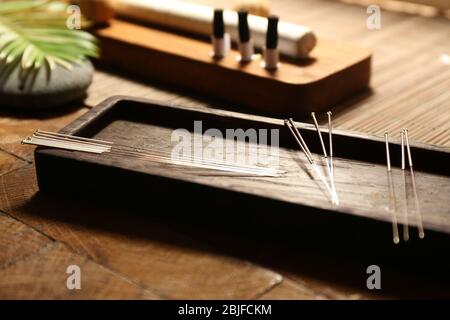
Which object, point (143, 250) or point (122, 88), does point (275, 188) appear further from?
point (122, 88)

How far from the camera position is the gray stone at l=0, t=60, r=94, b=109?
7.43 ft

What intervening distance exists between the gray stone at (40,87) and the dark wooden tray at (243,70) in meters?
0.30

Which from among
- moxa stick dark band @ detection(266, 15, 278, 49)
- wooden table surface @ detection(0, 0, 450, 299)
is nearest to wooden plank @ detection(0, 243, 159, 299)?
wooden table surface @ detection(0, 0, 450, 299)

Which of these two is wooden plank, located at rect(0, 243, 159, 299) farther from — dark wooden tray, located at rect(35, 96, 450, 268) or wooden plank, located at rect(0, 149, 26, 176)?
wooden plank, located at rect(0, 149, 26, 176)

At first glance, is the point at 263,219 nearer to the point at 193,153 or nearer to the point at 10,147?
the point at 193,153

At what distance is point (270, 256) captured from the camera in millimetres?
1521

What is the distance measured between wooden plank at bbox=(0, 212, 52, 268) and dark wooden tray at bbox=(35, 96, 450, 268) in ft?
0.48

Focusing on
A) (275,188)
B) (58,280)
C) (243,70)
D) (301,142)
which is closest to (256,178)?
(275,188)

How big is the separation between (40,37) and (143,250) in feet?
4.00

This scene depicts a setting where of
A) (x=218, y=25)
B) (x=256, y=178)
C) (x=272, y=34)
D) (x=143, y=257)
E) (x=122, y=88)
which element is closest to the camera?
(x=143, y=257)

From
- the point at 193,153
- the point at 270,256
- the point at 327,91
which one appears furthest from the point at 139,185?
the point at 327,91

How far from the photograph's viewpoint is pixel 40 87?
2.27 metres

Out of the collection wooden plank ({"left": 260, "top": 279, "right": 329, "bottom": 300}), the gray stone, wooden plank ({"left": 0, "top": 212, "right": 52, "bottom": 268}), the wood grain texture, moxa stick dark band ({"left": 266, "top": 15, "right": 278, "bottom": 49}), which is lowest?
wooden plank ({"left": 260, "top": 279, "right": 329, "bottom": 300})
